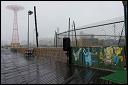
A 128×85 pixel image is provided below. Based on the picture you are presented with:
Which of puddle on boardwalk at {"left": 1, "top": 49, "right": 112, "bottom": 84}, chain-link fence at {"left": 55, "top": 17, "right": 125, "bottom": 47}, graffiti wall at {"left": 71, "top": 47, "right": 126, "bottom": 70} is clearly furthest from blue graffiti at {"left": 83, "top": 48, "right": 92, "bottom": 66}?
chain-link fence at {"left": 55, "top": 17, "right": 125, "bottom": 47}

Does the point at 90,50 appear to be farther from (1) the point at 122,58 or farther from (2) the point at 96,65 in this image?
(1) the point at 122,58

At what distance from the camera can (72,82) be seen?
31.0 feet

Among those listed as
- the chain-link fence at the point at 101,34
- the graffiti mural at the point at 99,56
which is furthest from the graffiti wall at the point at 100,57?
the chain-link fence at the point at 101,34

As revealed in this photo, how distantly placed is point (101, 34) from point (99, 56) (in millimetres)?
1702

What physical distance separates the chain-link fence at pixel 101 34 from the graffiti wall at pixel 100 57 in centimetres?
60

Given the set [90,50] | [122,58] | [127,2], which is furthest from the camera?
[90,50]

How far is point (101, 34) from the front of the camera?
1448cm

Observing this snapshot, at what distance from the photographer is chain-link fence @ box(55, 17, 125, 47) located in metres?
13.0

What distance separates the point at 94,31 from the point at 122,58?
3.61 metres

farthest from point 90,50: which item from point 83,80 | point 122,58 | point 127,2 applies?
point 127,2

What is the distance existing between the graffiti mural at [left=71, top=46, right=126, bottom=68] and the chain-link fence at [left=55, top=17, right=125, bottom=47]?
0.59m

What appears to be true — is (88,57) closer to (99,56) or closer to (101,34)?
(99,56)

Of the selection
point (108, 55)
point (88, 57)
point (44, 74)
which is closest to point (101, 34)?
point (88, 57)

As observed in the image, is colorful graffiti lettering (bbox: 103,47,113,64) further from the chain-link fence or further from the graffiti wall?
the chain-link fence
